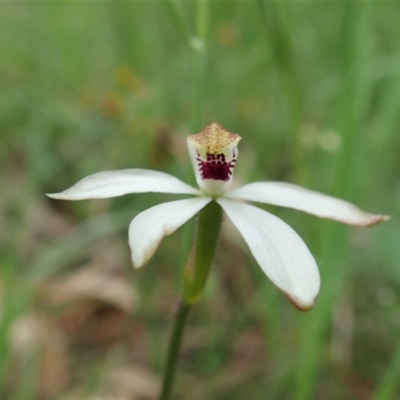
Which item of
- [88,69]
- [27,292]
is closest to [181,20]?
[27,292]

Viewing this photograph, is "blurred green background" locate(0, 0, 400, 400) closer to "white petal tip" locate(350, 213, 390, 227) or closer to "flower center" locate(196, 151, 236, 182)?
"flower center" locate(196, 151, 236, 182)

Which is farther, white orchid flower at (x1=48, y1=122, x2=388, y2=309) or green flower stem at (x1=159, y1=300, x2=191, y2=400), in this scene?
green flower stem at (x1=159, y1=300, x2=191, y2=400)

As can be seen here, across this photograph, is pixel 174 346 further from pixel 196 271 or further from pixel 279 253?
pixel 279 253

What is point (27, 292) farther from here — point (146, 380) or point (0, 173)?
point (0, 173)

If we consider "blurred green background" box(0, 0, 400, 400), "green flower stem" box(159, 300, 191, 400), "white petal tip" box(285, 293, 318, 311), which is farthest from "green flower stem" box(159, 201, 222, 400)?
"blurred green background" box(0, 0, 400, 400)

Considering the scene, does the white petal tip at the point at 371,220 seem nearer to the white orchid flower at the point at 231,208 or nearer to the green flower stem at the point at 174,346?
the white orchid flower at the point at 231,208

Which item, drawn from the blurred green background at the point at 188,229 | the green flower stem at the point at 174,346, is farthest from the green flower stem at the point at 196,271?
the blurred green background at the point at 188,229
